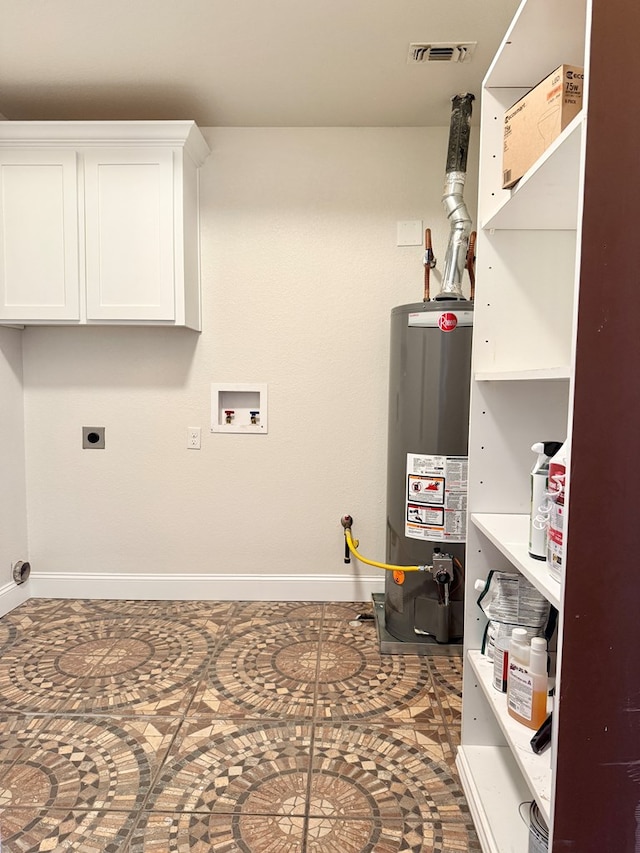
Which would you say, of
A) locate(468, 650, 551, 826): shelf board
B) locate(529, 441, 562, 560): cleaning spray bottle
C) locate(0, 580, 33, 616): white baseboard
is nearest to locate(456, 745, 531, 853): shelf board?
locate(468, 650, 551, 826): shelf board

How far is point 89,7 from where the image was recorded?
6.04 feet

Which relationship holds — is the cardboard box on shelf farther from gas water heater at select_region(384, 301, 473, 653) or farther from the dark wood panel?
gas water heater at select_region(384, 301, 473, 653)

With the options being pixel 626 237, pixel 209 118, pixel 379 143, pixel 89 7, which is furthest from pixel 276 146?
pixel 626 237

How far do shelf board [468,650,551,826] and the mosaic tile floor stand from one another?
376mm

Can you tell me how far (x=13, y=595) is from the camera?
2.72 metres

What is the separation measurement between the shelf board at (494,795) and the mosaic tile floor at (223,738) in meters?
0.06

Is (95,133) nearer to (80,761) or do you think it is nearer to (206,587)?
(206,587)

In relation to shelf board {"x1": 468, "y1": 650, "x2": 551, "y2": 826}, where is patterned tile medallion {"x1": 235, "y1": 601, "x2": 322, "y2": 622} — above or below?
below

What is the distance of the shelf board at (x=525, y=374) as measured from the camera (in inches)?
38.8

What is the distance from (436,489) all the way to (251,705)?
109 cm

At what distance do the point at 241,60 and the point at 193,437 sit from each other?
1700mm

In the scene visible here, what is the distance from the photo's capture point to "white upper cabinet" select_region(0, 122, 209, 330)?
8.00ft

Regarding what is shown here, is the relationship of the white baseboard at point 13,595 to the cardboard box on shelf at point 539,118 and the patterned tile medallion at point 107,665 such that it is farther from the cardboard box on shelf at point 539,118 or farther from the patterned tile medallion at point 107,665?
the cardboard box on shelf at point 539,118

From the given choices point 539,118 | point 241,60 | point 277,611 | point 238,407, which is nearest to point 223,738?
point 277,611
